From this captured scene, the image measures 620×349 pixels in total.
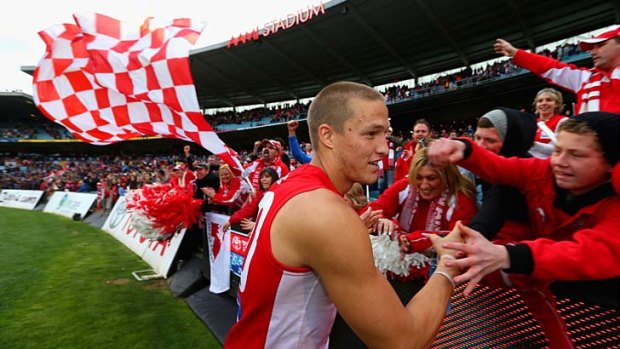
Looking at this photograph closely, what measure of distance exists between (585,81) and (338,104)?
276 centimetres

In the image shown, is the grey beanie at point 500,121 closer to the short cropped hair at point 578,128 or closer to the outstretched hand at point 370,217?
the short cropped hair at point 578,128

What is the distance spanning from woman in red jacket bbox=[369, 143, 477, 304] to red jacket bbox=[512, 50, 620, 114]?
1.32 meters

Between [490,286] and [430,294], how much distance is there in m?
0.39

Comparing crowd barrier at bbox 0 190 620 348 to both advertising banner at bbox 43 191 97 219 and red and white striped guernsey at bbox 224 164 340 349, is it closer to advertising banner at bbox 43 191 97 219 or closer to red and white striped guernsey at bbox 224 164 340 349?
red and white striped guernsey at bbox 224 164 340 349

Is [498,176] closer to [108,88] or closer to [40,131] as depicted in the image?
[108,88]

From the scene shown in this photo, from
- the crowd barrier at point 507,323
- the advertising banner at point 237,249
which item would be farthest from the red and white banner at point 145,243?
the crowd barrier at point 507,323

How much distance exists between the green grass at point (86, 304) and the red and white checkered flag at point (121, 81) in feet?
6.53

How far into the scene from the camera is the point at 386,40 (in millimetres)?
21031

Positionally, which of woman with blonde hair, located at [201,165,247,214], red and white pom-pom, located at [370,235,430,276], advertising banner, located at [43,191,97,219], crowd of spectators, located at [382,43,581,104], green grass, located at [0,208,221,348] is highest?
crowd of spectators, located at [382,43,581,104]

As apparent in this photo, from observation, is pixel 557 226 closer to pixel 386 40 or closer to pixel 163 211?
pixel 163 211

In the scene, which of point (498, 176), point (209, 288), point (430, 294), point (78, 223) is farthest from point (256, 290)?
point (78, 223)

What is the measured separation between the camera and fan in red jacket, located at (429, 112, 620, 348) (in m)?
1.18

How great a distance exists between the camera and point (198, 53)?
1003 inches

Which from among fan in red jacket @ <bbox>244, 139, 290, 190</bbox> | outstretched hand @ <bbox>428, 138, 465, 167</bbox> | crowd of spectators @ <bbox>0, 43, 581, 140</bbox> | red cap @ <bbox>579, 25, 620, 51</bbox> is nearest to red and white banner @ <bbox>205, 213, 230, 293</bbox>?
fan in red jacket @ <bbox>244, 139, 290, 190</bbox>
